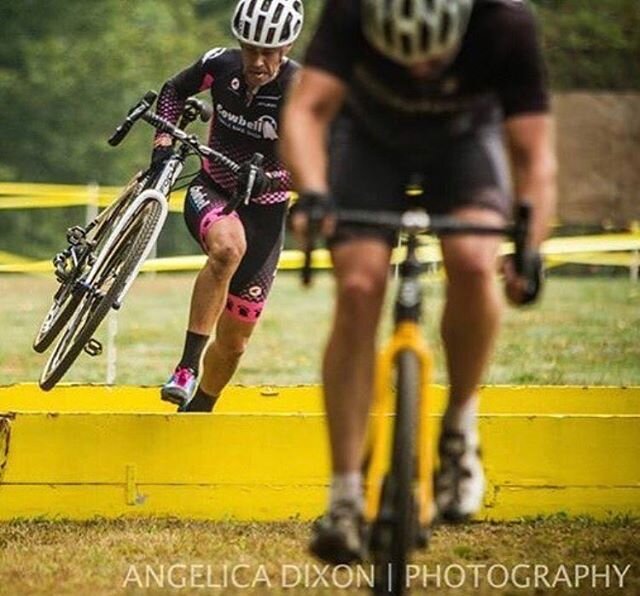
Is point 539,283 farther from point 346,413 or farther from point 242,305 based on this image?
point 242,305

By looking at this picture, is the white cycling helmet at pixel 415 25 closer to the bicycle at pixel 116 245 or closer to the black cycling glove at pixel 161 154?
the bicycle at pixel 116 245

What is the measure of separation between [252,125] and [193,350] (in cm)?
108

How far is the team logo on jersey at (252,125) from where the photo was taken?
10.6m

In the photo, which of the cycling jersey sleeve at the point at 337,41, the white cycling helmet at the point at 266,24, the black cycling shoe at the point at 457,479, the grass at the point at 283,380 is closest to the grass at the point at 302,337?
the grass at the point at 283,380

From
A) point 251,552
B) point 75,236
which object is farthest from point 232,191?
point 251,552

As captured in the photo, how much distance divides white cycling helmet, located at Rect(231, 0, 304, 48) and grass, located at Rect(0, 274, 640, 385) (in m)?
5.90

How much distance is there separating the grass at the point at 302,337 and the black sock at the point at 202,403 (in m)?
4.98

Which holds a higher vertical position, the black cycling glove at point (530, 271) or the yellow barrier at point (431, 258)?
the black cycling glove at point (530, 271)

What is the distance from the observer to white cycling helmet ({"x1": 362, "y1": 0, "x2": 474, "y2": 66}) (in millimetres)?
6609

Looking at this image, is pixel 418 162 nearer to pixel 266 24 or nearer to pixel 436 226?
pixel 436 226

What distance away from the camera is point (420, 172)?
6992mm

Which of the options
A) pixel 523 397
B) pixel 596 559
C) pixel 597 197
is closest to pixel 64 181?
pixel 597 197

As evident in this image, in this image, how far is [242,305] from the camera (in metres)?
10.9

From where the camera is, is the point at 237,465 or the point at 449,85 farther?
the point at 237,465
